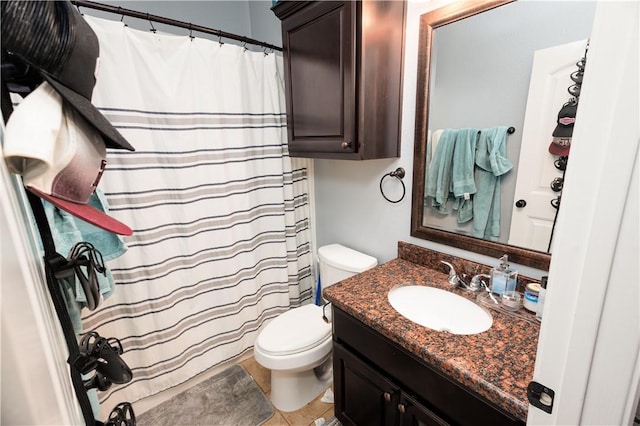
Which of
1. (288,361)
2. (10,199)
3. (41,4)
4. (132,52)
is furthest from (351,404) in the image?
(132,52)

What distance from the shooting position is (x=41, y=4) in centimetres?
41

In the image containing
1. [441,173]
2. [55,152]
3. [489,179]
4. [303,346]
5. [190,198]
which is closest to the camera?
[55,152]

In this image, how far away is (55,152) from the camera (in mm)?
416

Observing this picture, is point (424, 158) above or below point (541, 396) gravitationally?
above

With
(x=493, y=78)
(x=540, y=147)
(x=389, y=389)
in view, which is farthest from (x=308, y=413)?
(x=493, y=78)

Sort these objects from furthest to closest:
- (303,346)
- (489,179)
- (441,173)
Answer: (303,346) → (441,173) → (489,179)

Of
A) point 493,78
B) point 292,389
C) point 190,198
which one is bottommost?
point 292,389

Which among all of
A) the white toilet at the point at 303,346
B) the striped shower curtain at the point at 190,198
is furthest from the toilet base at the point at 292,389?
the striped shower curtain at the point at 190,198

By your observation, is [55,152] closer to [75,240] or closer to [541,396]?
[75,240]

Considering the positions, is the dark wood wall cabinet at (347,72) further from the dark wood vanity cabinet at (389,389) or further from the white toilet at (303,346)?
the dark wood vanity cabinet at (389,389)

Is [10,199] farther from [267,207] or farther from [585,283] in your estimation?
[267,207]

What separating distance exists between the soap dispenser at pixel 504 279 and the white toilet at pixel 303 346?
59cm

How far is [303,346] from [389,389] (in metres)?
0.50

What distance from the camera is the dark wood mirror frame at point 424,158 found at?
109 centimetres
